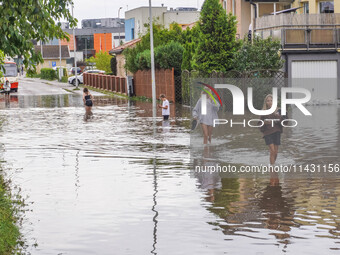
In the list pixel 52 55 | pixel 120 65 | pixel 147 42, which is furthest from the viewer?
pixel 52 55

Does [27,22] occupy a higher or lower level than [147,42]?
lower

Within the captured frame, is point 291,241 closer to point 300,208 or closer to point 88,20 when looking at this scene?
point 300,208

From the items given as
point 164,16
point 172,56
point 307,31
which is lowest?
point 172,56

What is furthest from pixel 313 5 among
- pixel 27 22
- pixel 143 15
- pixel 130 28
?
pixel 130 28

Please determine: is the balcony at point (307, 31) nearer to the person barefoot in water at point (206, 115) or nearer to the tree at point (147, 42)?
the tree at point (147, 42)

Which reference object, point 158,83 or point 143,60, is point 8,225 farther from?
point 143,60

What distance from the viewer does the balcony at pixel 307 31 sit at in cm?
3550

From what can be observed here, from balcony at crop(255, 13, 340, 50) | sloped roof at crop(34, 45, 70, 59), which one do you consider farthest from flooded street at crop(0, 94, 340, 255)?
sloped roof at crop(34, 45, 70, 59)

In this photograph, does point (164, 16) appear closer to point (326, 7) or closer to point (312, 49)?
point (326, 7)

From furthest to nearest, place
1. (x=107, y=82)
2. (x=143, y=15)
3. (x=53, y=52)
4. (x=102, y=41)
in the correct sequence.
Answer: (x=102, y=41) → (x=53, y=52) → (x=143, y=15) → (x=107, y=82)

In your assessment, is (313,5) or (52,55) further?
(52,55)

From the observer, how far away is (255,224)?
956 cm

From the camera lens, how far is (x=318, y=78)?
116 ft

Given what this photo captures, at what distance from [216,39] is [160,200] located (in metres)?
23.1
